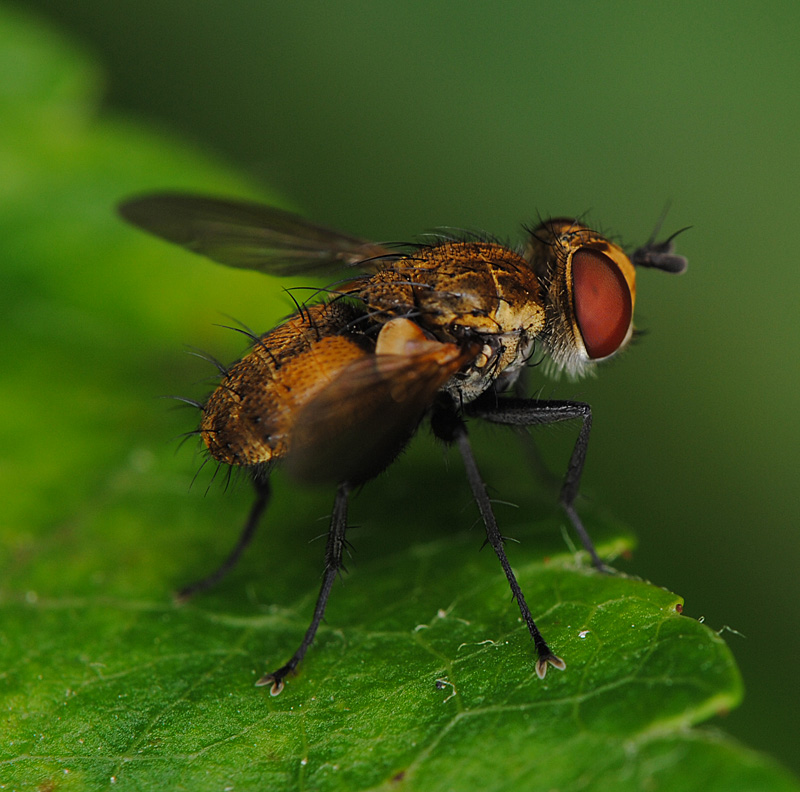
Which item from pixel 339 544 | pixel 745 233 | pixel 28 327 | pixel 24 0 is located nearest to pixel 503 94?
pixel 745 233

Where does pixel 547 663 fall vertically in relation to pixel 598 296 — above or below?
below

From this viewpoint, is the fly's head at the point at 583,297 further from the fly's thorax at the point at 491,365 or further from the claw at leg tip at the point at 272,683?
the claw at leg tip at the point at 272,683

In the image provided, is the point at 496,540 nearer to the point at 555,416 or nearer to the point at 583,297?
the point at 555,416

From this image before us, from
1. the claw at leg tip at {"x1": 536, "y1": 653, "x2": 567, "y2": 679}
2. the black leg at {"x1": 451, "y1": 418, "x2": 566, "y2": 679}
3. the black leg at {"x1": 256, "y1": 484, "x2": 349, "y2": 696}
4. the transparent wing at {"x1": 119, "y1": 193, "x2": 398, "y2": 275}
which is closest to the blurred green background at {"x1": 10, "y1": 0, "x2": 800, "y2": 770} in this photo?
the transparent wing at {"x1": 119, "y1": 193, "x2": 398, "y2": 275}

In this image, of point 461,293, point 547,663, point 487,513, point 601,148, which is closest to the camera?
point 547,663

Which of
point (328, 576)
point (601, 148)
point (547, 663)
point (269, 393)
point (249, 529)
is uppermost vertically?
point (601, 148)

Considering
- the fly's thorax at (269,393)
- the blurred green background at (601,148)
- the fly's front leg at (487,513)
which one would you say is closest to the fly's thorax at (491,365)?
the fly's front leg at (487,513)

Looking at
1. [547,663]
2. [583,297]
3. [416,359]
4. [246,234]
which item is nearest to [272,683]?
[547,663]

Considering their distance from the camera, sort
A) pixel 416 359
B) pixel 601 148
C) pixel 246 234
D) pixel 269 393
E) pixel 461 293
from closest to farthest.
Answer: pixel 416 359, pixel 269 393, pixel 461 293, pixel 246 234, pixel 601 148
